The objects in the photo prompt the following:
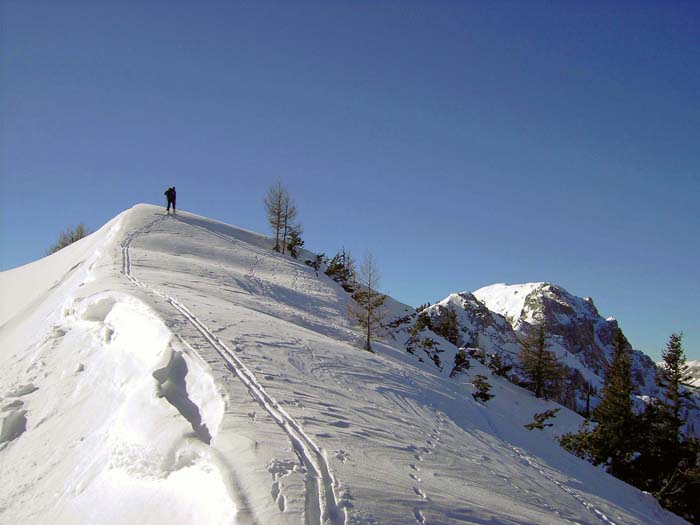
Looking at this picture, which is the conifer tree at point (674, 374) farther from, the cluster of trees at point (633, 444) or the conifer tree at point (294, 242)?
the conifer tree at point (294, 242)

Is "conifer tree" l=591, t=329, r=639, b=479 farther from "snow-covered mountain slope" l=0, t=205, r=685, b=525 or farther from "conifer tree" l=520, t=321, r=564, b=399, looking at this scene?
"conifer tree" l=520, t=321, r=564, b=399

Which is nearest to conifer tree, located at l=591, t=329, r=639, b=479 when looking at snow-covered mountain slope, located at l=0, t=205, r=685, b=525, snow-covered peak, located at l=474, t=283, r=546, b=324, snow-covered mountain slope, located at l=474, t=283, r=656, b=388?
snow-covered mountain slope, located at l=0, t=205, r=685, b=525

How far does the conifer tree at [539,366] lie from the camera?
3288cm

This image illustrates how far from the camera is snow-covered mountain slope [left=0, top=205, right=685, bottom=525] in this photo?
4477 millimetres

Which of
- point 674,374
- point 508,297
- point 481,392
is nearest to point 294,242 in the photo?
point 481,392

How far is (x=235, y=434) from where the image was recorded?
5.20 meters

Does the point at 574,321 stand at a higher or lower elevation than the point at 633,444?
higher

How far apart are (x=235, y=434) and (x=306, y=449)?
1.01 m

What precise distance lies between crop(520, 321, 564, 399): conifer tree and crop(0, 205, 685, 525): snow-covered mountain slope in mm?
21874

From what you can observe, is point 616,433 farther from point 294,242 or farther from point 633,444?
Answer: point 294,242

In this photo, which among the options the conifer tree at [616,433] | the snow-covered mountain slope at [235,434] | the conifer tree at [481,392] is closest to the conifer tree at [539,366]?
the conifer tree at [481,392]

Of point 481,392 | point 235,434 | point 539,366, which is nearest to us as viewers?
point 235,434

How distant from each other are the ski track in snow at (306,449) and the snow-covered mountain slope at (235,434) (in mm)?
28

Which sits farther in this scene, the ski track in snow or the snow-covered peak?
the snow-covered peak
